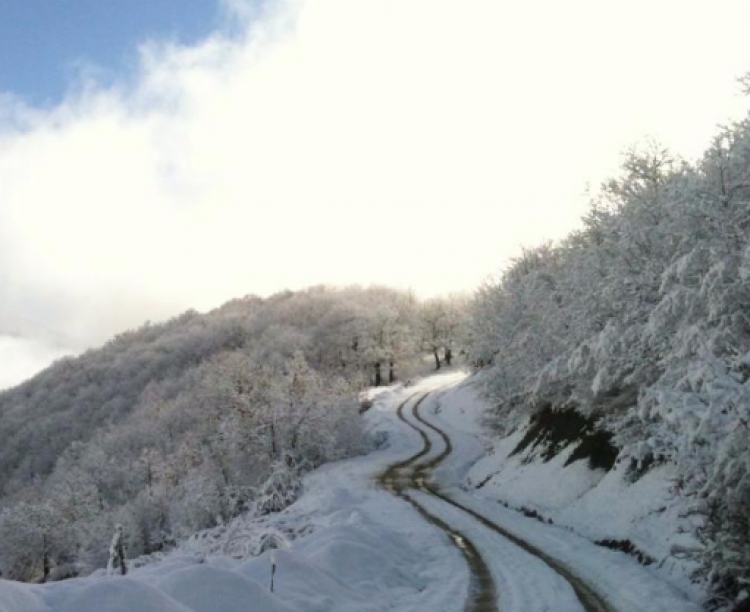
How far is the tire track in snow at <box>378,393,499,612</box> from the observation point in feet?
46.7

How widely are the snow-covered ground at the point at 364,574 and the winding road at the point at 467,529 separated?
19cm

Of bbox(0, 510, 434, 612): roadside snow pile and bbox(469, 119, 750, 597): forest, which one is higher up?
bbox(469, 119, 750, 597): forest

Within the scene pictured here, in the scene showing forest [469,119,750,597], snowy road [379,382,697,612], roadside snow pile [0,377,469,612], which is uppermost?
forest [469,119,750,597]

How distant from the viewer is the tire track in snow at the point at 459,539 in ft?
46.7

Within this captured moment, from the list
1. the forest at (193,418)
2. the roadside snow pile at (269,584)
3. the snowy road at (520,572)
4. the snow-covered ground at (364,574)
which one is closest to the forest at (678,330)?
the snowy road at (520,572)

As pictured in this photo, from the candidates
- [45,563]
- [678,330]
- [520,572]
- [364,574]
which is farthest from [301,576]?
[45,563]

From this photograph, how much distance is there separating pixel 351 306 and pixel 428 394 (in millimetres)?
39694

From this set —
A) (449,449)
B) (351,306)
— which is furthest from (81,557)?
(351,306)

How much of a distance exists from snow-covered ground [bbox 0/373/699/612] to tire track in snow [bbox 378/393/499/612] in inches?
9.5

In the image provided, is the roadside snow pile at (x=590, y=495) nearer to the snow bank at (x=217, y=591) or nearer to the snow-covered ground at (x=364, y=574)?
the snow-covered ground at (x=364, y=574)

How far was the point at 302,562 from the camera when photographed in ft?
49.4

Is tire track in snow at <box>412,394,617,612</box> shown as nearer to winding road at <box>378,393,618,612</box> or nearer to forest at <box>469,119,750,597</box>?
winding road at <box>378,393,618,612</box>

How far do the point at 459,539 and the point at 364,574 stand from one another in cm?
595

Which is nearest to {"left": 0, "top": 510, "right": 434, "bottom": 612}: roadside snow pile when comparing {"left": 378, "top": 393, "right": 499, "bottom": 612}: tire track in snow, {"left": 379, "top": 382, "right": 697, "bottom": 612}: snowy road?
{"left": 378, "top": 393, "right": 499, "bottom": 612}: tire track in snow
